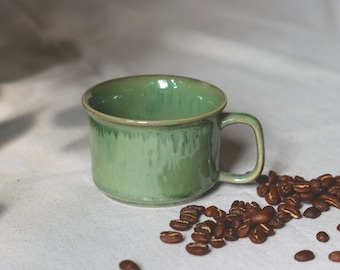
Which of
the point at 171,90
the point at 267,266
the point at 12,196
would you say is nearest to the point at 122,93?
the point at 171,90

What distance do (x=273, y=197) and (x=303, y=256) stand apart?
10 centimetres

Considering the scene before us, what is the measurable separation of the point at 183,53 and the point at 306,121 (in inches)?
12.6

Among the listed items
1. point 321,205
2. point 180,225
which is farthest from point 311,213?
point 180,225

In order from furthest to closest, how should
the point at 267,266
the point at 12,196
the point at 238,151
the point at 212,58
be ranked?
the point at 212,58, the point at 238,151, the point at 12,196, the point at 267,266

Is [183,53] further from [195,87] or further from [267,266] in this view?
[267,266]

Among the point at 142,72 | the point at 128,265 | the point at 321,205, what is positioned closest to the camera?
the point at 128,265

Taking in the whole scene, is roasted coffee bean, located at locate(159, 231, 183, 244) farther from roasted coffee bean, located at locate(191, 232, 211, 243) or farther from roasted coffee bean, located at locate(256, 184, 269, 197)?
roasted coffee bean, located at locate(256, 184, 269, 197)

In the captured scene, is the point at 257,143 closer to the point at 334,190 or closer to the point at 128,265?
the point at 334,190

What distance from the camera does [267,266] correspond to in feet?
1.95

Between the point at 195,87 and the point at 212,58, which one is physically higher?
the point at 195,87

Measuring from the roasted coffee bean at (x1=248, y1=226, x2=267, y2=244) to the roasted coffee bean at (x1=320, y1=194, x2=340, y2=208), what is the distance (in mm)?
92

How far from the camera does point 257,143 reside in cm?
70

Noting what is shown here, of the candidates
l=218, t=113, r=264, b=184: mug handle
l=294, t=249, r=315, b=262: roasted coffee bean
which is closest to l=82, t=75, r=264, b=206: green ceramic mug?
l=218, t=113, r=264, b=184: mug handle

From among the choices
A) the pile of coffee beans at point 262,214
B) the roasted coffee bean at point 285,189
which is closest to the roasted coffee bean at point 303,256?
the pile of coffee beans at point 262,214
